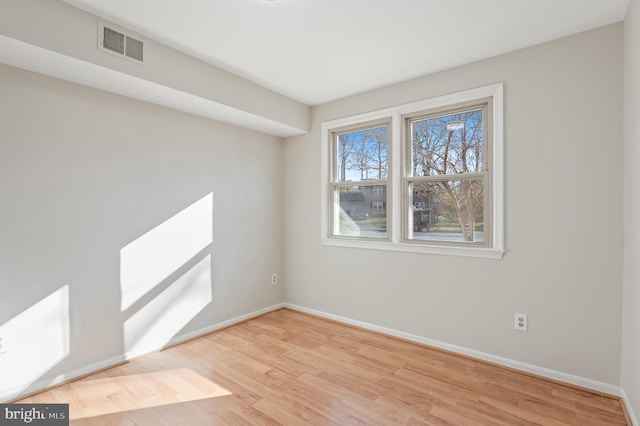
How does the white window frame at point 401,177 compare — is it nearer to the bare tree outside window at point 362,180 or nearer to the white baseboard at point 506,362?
the bare tree outside window at point 362,180

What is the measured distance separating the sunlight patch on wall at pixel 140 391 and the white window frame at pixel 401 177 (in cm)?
196

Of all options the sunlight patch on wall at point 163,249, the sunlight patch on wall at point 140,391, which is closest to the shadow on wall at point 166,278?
the sunlight patch on wall at point 163,249

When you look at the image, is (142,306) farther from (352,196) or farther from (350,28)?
(350,28)

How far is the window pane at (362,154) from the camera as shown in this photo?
3438 mm

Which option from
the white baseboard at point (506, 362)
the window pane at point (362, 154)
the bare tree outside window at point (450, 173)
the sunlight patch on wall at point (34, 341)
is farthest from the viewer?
the window pane at point (362, 154)

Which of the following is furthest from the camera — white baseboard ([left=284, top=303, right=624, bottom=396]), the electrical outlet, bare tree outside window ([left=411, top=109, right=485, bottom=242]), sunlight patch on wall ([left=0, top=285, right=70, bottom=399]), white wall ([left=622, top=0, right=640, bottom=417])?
bare tree outside window ([left=411, top=109, right=485, bottom=242])

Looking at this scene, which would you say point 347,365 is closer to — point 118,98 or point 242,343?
point 242,343

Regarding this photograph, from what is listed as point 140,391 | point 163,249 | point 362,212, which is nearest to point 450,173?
point 362,212

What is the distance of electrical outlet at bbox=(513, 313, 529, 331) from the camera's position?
250 centimetres

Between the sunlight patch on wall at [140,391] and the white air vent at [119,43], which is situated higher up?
the white air vent at [119,43]

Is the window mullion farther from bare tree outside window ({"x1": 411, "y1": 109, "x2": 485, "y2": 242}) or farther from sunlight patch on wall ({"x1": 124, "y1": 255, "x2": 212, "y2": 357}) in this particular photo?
sunlight patch on wall ({"x1": 124, "y1": 255, "x2": 212, "y2": 357})

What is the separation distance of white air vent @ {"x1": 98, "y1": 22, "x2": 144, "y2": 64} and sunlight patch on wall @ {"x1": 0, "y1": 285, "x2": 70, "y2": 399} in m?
1.76

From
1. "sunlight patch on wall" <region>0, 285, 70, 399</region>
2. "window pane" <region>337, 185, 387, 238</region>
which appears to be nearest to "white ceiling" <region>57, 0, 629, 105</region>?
"window pane" <region>337, 185, 387, 238</region>

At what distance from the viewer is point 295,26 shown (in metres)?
2.24
